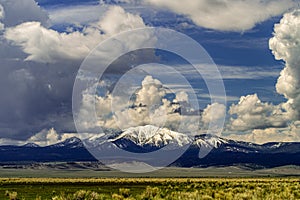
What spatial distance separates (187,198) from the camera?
48.2 meters

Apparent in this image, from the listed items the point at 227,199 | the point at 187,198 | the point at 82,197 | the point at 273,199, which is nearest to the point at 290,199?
the point at 273,199

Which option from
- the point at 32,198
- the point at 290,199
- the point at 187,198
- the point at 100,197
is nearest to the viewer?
the point at 290,199

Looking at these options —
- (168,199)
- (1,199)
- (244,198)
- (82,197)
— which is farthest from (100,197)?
(244,198)

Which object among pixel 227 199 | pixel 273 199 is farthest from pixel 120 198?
pixel 273 199

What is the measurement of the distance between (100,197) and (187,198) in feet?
32.1

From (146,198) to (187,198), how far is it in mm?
7680

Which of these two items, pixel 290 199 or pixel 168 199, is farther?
pixel 168 199

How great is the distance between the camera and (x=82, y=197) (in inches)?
2003

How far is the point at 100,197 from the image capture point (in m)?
52.9

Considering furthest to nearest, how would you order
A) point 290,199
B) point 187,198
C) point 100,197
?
point 100,197, point 187,198, point 290,199

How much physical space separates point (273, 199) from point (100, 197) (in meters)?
17.5

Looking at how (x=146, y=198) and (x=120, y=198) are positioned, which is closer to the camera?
(x=120, y=198)

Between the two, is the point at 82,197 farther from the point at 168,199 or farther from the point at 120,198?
the point at 168,199

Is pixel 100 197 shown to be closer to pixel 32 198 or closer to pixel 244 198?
pixel 32 198
